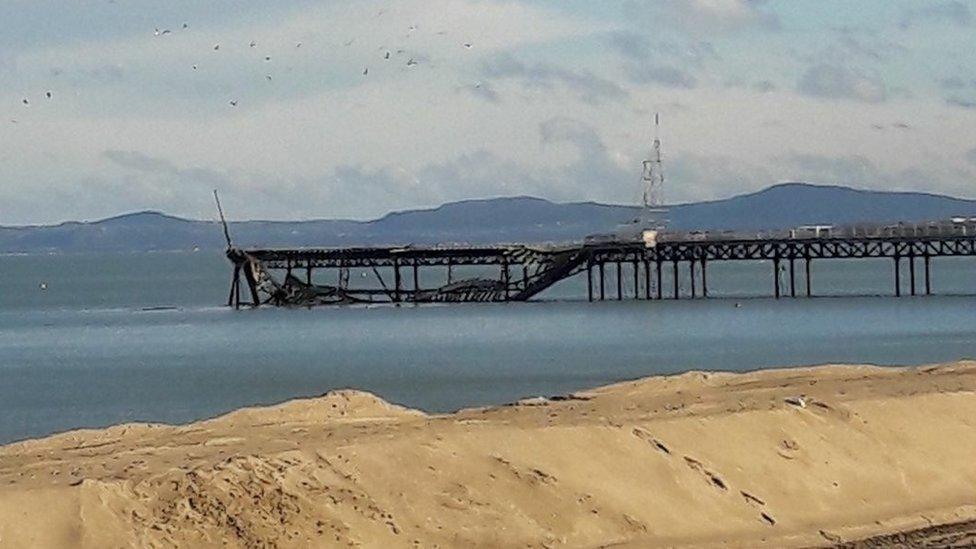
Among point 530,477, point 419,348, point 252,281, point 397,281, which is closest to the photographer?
point 530,477

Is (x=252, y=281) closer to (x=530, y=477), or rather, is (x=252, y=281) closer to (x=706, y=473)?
(x=706, y=473)

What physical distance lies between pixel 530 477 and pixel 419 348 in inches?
1591

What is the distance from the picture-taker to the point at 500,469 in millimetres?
20172

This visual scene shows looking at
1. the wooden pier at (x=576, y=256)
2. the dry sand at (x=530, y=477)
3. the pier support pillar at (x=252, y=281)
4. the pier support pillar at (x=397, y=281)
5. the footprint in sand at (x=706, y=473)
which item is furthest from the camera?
the pier support pillar at (x=252, y=281)

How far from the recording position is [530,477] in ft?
66.0

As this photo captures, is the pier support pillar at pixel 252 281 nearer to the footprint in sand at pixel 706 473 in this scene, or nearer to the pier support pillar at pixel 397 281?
the pier support pillar at pixel 397 281

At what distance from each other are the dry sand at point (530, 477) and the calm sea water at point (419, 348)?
1573 centimetres

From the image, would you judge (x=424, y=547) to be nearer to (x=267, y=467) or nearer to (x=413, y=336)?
(x=267, y=467)

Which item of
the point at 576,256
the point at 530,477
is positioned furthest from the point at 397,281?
the point at 530,477

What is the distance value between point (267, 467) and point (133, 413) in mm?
23643

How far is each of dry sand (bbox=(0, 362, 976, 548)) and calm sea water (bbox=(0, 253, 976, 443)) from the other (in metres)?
15.7

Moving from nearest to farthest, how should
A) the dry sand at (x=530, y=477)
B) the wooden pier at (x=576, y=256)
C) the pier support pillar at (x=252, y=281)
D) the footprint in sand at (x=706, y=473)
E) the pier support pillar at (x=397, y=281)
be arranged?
the dry sand at (x=530, y=477) → the footprint in sand at (x=706, y=473) → the wooden pier at (x=576, y=256) → the pier support pillar at (x=397, y=281) → the pier support pillar at (x=252, y=281)

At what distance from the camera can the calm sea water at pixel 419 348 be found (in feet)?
149

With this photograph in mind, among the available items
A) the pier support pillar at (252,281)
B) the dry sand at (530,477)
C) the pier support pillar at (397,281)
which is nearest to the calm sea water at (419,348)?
the pier support pillar at (397,281)
